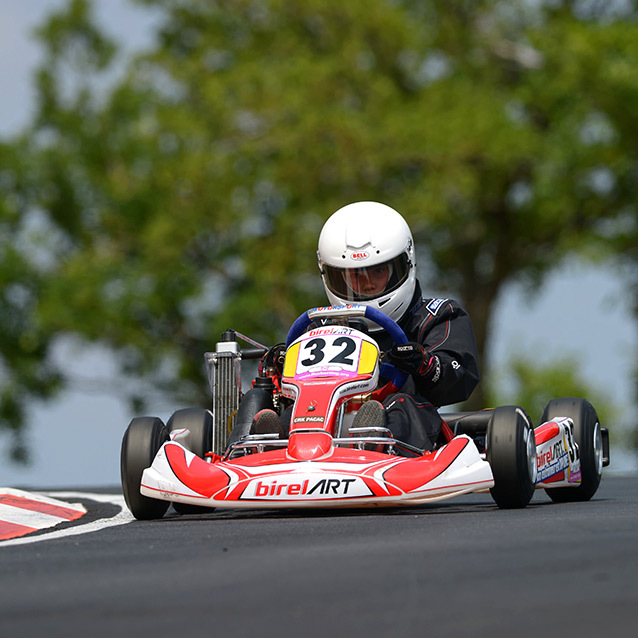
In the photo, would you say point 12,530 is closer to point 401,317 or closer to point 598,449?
point 401,317

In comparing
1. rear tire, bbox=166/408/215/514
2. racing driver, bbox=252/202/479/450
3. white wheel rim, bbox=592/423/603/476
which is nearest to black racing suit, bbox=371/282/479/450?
racing driver, bbox=252/202/479/450

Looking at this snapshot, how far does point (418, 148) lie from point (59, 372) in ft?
29.8

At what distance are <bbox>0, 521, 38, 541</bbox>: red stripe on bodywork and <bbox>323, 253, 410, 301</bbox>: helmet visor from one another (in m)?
2.66

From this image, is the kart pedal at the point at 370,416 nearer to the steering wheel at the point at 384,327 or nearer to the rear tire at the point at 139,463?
the steering wheel at the point at 384,327

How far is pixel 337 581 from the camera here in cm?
372

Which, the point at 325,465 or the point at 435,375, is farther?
the point at 435,375

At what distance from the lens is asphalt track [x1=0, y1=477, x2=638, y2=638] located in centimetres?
308

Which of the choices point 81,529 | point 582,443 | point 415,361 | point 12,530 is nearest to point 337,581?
point 81,529

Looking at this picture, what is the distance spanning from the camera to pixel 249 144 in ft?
77.3

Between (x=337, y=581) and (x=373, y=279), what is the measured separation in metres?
4.48

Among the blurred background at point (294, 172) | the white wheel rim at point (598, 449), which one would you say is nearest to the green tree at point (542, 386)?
the blurred background at point (294, 172)

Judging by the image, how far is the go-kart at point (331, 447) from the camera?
630 centimetres

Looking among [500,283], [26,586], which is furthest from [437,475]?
[500,283]

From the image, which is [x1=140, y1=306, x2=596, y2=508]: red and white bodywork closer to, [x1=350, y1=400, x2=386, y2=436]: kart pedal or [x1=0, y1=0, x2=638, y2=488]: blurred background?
[x1=350, y1=400, x2=386, y2=436]: kart pedal
